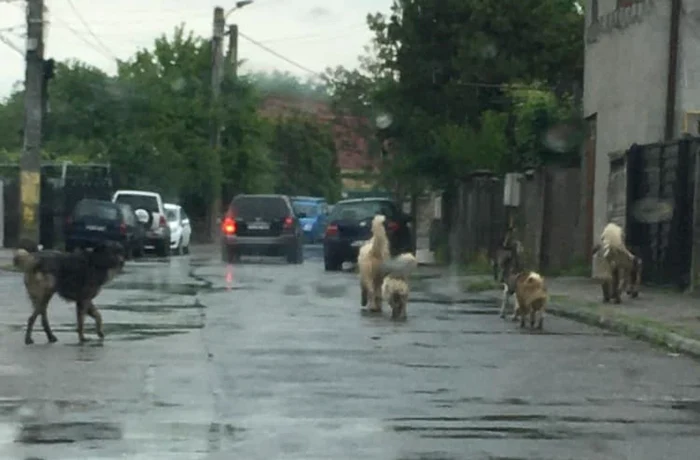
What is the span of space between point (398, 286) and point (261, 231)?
2098 cm

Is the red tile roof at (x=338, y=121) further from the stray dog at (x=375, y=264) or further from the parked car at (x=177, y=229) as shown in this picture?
the stray dog at (x=375, y=264)

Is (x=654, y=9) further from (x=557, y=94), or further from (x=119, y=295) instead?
(x=557, y=94)

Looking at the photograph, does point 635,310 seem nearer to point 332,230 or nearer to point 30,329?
point 30,329

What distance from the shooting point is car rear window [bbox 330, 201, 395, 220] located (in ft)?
124

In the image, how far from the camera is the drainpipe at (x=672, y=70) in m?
28.3

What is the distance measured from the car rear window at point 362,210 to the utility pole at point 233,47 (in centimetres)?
2933

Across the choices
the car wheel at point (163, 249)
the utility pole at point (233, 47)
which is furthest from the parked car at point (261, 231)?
the utility pole at point (233, 47)

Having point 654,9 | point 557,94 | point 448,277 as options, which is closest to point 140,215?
point 557,94

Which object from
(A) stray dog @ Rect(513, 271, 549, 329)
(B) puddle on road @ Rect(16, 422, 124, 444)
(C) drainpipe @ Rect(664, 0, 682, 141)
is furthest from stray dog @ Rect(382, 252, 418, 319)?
(B) puddle on road @ Rect(16, 422, 124, 444)

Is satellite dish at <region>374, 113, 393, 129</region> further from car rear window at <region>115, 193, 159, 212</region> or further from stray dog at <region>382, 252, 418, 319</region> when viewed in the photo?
stray dog at <region>382, 252, 418, 319</region>

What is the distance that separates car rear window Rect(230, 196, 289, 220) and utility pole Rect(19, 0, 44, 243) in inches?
338

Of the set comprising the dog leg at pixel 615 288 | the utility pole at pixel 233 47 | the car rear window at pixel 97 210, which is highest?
the utility pole at pixel 233 47

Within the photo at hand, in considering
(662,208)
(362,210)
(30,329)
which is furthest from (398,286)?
(362,210)

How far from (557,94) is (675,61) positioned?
16.0 meters
